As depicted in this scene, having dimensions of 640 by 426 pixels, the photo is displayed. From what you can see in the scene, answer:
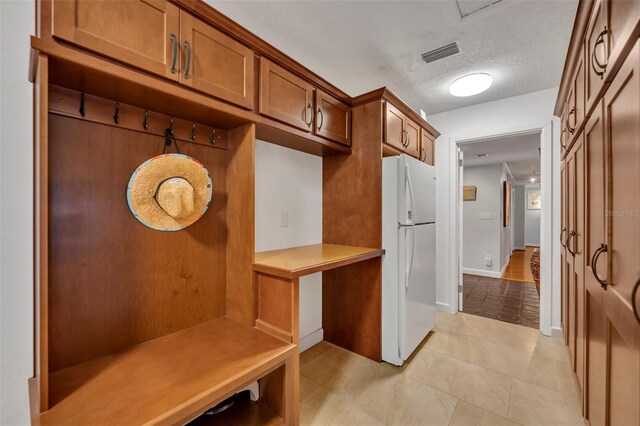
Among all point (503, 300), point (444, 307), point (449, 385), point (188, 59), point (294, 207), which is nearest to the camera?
point (188, 59)

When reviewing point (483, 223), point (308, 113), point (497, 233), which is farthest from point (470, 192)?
point (308, 113)

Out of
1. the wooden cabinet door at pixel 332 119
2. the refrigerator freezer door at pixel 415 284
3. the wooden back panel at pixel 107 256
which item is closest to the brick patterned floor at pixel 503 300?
the refrigerator freezer door at pixel 415 284

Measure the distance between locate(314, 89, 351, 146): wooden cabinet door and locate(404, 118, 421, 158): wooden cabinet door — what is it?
643 mm

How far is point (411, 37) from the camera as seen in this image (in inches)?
74.7

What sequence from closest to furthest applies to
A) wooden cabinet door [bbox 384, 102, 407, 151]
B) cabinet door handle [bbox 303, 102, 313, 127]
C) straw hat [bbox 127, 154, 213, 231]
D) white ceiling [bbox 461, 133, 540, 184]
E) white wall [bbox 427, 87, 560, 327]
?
straw hat [bbox 127, 154, 213, 231]
cabinet door handle [bbox 303, 102, 313, 127]
wooden cabinet door [bbox 384, 102, 407, 151]
white wall [bbox 427, 87, 560, 327]
white ceiling [bbox 461, 133, 540, 184]

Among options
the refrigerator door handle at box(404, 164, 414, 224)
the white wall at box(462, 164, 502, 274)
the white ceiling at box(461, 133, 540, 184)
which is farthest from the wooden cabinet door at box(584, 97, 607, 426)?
the white wall at box(462, 164, 502, 274)

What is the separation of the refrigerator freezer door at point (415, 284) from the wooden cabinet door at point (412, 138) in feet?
2.41

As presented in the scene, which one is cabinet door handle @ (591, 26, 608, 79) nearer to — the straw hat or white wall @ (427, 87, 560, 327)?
the straw hat

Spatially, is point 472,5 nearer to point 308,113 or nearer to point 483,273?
point 308,113

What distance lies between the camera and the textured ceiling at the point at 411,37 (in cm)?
164

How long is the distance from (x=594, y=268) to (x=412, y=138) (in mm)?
1870

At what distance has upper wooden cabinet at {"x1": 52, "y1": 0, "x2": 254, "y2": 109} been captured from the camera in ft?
3.14

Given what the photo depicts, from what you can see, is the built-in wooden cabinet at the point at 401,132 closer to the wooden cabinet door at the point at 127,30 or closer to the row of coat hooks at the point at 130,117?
the row of coat hooks at the point at 130,117

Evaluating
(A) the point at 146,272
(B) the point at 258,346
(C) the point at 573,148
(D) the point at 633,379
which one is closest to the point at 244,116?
(A) the point at 146,272
